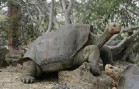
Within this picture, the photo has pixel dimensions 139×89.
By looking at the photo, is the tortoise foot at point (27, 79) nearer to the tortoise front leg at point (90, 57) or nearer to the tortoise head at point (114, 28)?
the tortoise front leg at point (90, 57)

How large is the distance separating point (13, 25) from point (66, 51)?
12.5 feet

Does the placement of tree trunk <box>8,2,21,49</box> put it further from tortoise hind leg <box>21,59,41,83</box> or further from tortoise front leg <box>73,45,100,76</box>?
tortoise front leg <box>73,45,100,76</box>

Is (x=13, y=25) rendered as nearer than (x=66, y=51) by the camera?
No

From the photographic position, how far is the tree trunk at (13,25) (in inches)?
322

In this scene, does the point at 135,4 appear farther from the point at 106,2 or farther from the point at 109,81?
the point at 109,81

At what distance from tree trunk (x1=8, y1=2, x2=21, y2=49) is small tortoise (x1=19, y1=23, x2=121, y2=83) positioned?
3.33 meters

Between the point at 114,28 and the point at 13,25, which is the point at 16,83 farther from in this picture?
the point at 13,25

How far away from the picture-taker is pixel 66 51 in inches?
186

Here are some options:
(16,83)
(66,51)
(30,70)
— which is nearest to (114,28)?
(66,51)

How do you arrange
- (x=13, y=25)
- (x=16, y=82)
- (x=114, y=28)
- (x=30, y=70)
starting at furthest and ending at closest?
(x=13, y=25)
(x=30, y=70)
(x=16, y=82)
(x=114, y=28)

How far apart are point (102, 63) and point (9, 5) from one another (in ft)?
12.3

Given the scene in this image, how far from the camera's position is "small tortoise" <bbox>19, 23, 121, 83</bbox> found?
15.4 ft

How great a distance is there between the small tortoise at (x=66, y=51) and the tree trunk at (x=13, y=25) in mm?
3331

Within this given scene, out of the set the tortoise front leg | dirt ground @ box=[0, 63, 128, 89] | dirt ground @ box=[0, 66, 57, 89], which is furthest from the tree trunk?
the tortoise front leg
